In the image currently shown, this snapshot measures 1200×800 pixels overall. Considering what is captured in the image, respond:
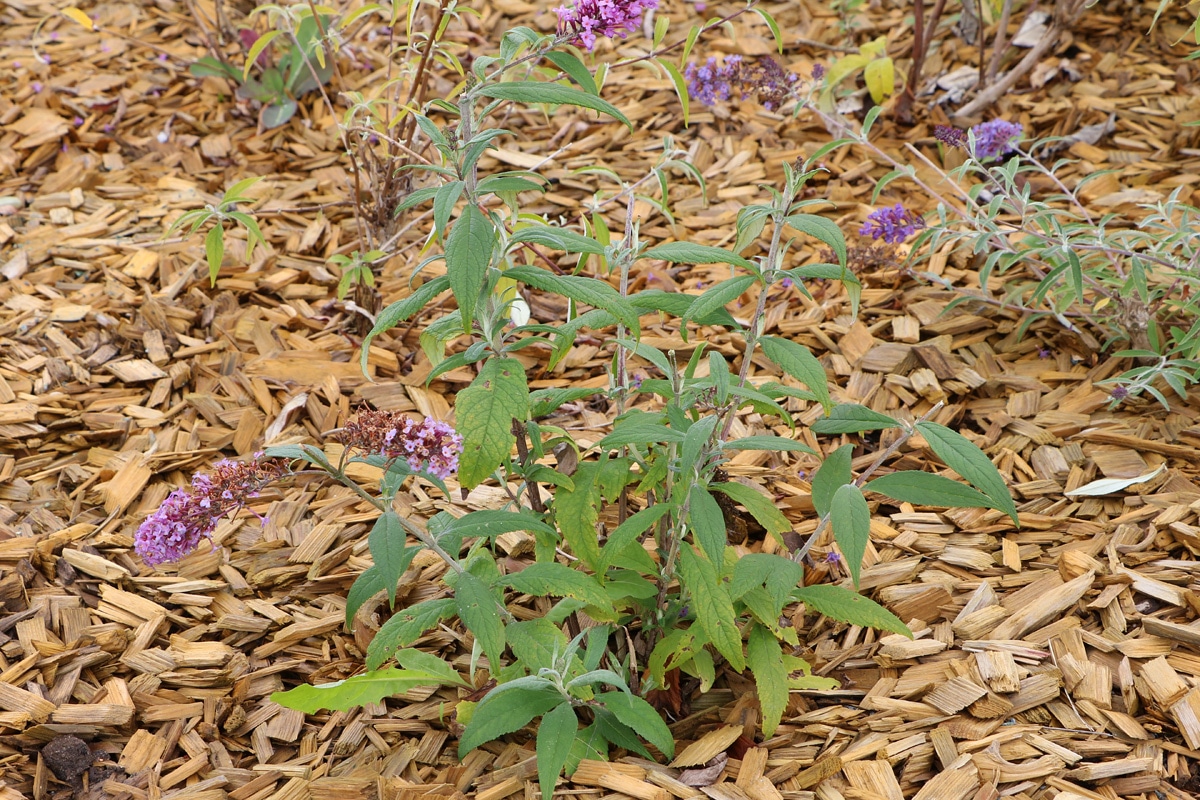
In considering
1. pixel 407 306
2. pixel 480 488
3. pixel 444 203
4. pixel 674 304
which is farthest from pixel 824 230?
pixel 480 488

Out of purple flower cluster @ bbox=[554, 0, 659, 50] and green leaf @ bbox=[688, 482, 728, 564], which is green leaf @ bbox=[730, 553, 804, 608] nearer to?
green leaf @ bbox=[688, 482, 728, 564]

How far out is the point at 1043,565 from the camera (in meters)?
2.39

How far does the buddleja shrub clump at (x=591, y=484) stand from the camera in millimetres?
1688

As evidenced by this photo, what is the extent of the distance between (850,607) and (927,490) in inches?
13.4

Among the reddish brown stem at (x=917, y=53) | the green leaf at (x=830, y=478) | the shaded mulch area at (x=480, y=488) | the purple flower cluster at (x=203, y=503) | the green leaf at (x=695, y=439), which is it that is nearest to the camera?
the green leaf at (x=695, y=439)

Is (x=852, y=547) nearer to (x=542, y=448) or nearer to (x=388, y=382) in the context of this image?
(x=542, y=448)

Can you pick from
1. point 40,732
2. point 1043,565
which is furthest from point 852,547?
point 40,732

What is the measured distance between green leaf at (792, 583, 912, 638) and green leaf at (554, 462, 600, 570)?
0.44 meters

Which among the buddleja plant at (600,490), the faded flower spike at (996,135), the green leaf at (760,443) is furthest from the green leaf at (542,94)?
the faded flower spike at (996,135)

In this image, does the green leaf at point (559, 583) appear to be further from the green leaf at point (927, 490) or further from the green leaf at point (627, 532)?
the green leaf at point (927, 490)

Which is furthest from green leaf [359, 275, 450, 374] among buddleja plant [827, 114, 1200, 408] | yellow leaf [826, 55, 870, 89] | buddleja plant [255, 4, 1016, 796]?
yellow leaf [826, 55, 870, 89]

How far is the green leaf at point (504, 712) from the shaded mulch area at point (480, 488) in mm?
182

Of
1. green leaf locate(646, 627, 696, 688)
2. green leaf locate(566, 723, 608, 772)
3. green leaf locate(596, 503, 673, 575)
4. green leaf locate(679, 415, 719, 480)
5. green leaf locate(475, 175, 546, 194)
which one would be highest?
green leaf locate(475, 175, 546, 194)

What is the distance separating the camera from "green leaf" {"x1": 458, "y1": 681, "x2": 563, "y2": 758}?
1827 millimetres
